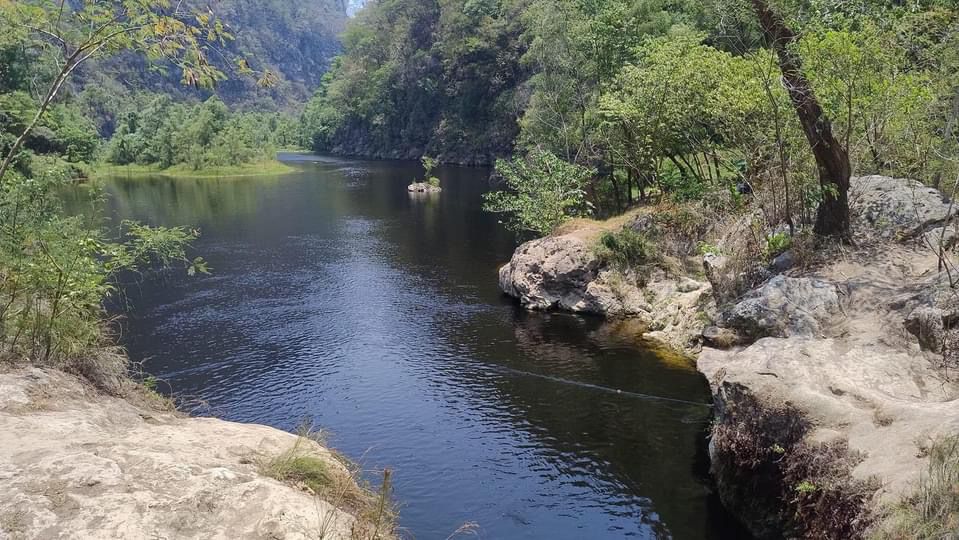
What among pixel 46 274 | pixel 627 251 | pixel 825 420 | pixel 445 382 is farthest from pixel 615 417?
pixel 46 274

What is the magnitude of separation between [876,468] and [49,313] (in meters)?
14.6

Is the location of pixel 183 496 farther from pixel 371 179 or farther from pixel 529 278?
pixel 371 179

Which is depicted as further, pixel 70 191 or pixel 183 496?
pixel 70 191

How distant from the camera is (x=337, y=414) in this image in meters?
20.8

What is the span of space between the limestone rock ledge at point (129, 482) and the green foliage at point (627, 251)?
73.3 ft

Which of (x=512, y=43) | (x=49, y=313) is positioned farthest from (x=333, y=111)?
(x=49, y=313)

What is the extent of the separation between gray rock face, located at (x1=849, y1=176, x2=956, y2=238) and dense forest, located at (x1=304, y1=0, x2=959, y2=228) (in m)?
1.18

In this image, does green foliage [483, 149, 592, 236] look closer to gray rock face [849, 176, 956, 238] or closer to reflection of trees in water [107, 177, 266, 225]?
gray rock face [849, 176, 956, 238]

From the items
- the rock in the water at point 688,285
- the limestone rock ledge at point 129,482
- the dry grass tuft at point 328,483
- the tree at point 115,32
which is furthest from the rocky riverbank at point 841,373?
the tree at point 115,32

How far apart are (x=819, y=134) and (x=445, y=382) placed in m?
13.6

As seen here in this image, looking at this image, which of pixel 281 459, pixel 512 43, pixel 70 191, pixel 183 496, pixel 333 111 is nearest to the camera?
pixel 183 496

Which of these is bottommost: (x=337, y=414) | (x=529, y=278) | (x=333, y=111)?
(x=337, y=414)

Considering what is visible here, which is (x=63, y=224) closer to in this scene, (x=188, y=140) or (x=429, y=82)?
(x=188, y=140)

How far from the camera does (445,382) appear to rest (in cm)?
2339
